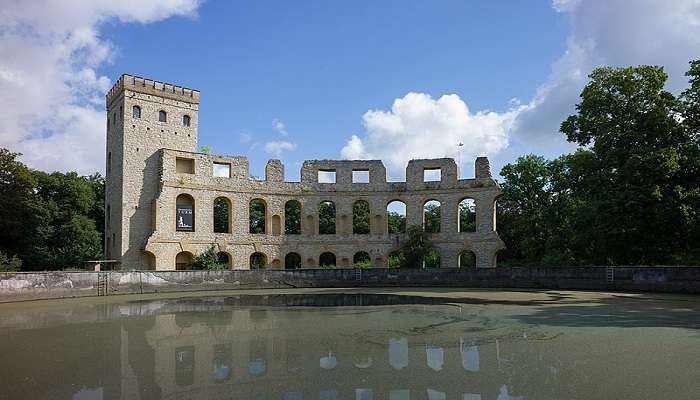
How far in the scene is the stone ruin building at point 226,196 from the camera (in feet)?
104

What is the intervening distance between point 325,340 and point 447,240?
2550 cm

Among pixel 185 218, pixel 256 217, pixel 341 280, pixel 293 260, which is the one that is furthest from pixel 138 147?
pixel 256 217

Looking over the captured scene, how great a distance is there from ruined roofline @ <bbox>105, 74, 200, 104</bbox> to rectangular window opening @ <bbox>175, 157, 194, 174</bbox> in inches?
151

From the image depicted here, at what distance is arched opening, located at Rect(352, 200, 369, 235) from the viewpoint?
46781 mm

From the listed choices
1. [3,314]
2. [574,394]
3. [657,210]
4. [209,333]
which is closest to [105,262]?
[3,314]

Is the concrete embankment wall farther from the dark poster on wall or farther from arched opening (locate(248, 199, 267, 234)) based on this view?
arched opening (locate(248, 199, 267, 234))

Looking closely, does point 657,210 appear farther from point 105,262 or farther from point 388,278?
point 105,262

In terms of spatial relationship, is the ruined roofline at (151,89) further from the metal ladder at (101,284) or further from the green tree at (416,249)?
the green tree at (416,249)

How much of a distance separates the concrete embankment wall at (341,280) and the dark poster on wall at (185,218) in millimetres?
7240

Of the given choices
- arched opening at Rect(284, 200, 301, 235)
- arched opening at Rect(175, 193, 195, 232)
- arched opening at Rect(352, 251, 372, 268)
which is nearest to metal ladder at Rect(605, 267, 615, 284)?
arched opening at Rect(352, 251, 372, 268)

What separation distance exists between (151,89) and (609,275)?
26.5m

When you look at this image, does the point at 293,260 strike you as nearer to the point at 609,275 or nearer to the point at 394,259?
the point at 394,259

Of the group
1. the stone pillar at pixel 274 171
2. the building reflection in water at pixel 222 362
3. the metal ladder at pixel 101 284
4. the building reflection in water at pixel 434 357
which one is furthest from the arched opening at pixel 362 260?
the building reflection in water at pixel 434 357

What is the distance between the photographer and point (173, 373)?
7.54 m
